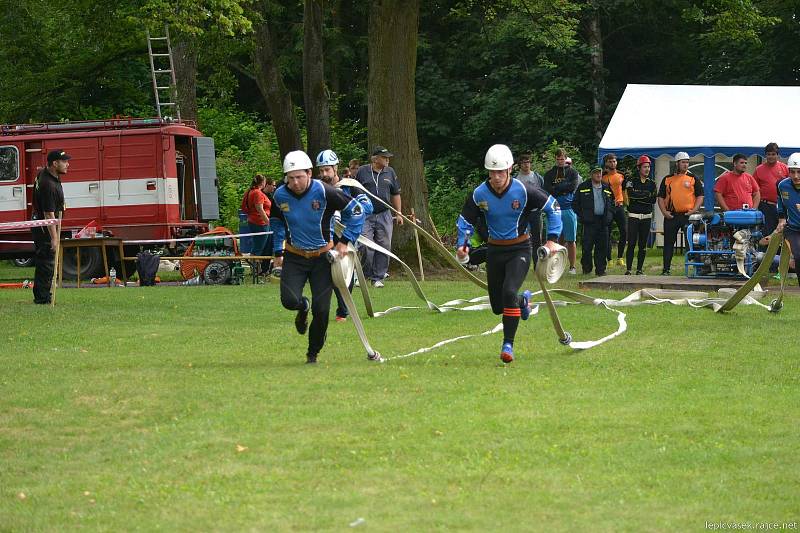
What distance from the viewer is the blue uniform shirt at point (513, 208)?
42.8 feet

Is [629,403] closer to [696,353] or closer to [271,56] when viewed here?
[696,353]

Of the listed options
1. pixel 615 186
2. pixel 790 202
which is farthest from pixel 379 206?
pixel 790 202

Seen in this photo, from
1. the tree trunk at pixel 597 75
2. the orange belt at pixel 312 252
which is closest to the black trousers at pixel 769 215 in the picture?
the orange belt at pixel 312 252

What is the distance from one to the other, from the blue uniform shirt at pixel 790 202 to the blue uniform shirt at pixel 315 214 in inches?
261

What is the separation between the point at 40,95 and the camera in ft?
133

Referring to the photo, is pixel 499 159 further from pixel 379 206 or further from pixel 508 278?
pixel 379 206

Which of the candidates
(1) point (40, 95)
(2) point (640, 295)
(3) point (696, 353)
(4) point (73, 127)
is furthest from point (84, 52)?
(3) point (696, 353)

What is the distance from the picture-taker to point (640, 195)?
24.4 metres

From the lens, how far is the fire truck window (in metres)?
29.8

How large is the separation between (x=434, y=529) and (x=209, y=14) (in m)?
17.0

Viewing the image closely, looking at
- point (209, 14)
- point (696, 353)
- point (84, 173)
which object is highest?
point (209, 14)

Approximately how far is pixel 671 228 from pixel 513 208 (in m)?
11.1

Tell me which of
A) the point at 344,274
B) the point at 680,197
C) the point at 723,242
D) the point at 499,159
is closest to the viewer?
the point at 344,274

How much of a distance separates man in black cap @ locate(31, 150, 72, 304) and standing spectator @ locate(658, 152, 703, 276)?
1018 centimetres
